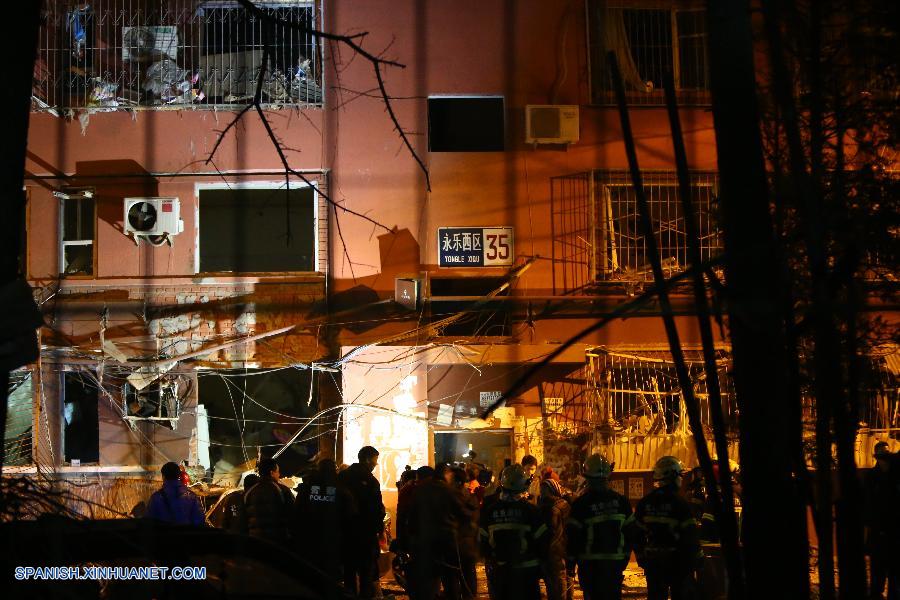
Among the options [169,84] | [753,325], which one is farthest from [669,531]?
[169,84]

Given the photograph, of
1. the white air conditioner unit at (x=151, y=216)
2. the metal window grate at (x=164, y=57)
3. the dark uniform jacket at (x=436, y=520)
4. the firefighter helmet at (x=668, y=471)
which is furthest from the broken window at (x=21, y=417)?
the firefighter helmet at (x=668, y=471)

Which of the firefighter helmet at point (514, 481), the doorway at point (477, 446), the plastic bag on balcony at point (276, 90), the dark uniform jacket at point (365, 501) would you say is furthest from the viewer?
the plastic bag on balcony at point (276, 90)

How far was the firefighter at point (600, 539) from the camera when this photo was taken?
8883mm

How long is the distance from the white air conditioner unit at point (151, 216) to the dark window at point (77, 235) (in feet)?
4.32

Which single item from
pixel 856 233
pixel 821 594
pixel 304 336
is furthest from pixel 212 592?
pixel 304 336

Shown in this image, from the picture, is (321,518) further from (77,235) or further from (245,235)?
(77,235)

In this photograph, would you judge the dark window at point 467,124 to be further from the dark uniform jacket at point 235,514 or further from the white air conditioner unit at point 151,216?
the dark uniform jacket at point 235,514

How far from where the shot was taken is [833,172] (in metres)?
5.56

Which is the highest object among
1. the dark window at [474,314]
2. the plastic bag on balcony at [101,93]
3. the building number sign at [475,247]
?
the plastic bag on balcony at [101,93]

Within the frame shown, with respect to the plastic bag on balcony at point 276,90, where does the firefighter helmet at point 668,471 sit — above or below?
below

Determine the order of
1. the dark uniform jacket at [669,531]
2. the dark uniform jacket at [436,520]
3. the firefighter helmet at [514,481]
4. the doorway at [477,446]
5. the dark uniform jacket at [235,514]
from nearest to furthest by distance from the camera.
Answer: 1. the dark uniform jacket at [669,531]
2. the firefighter helmet at [514,481]
3. the dark uniform jacket at [235,514]
4. the dark uniform jacket at [436,520]
5. the doorway at [477,446]

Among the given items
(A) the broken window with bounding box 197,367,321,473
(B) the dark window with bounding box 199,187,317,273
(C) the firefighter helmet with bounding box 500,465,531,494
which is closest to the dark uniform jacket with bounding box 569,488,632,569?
(C) the firefighter helmet with bounding box 500,465,531,494

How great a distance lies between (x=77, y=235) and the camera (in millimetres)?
16469

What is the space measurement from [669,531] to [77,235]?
41.6 feet
